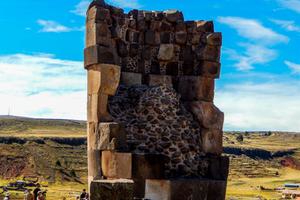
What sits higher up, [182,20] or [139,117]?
[182,20]

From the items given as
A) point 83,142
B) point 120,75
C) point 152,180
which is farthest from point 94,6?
point 83,142

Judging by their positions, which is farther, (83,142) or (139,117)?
(83,142)

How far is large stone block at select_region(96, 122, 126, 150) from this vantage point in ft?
37.3

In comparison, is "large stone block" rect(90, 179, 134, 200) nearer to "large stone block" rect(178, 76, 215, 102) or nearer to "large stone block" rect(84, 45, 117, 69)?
"large stone block" rect(84, 45, 117, 69)

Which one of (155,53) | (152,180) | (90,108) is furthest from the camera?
(155,53)

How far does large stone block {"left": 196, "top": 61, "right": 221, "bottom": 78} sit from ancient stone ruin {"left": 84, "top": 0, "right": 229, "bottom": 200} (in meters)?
0.02

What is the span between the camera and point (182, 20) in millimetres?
13352

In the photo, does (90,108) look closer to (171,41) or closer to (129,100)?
(129,100)

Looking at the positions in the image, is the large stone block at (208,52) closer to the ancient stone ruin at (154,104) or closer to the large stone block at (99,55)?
the ancient stone ruin at (154,104)

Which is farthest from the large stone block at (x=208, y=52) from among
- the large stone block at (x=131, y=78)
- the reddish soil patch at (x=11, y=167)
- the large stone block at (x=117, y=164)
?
the reddish soil patch at (x=11, y=167)

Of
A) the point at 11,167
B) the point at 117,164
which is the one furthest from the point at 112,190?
the point at 11,167

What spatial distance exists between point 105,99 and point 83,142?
2787 inches

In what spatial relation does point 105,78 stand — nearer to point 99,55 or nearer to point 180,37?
point 99,55

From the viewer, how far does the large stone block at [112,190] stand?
25.8ft
